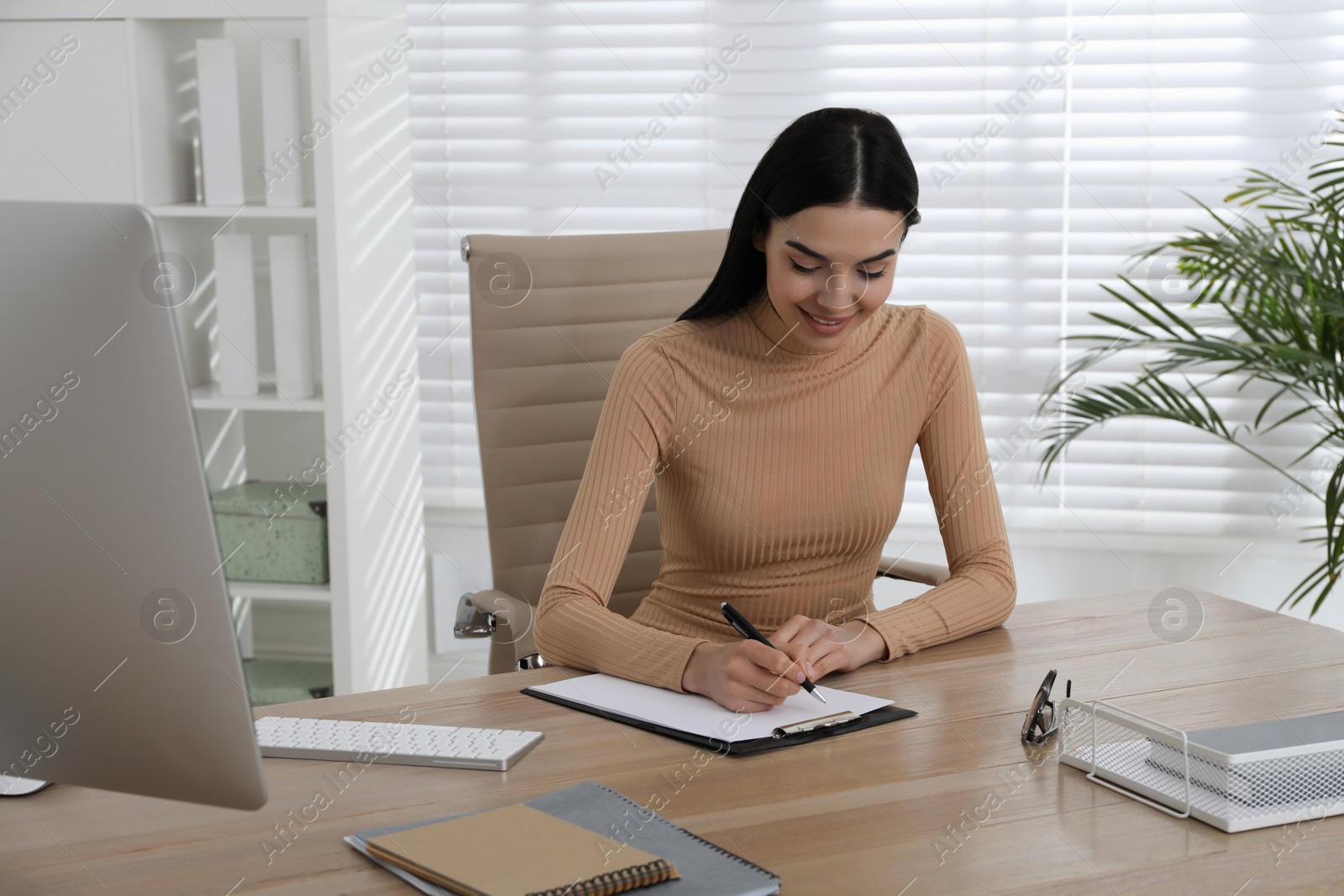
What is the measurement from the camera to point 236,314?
8.22 feet

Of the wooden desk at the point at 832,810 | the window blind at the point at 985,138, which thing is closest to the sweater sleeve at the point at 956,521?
the wooden desk at the point at 832,810

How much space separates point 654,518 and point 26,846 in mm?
1211

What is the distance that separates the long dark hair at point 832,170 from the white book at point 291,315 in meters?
1.18

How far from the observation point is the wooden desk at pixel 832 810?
90cm

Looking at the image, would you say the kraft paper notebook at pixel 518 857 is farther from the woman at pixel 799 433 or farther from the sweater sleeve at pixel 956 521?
the sweater sleeve at pixel 956 521

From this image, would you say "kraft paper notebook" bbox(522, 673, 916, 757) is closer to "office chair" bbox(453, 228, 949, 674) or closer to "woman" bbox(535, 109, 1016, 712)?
"woman" bbox(535, 109, 1016, 712)

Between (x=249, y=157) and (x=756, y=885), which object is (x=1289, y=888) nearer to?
(x=756, y=885)

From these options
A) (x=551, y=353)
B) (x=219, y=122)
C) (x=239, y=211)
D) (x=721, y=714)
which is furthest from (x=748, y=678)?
(x=219, y=122)

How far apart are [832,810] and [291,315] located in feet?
6.16

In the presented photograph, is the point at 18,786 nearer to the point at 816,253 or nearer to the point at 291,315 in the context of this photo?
the point at 816,253

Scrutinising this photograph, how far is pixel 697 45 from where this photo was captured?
279 centimetres

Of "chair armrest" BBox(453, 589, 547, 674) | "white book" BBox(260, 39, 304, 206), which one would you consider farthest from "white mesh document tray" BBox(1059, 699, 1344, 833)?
"white book" BBox(260, 39, 304, 206)

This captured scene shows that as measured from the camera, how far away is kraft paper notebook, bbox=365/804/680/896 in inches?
33.4

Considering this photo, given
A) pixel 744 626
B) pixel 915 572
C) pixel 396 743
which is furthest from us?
pixel 915 572
